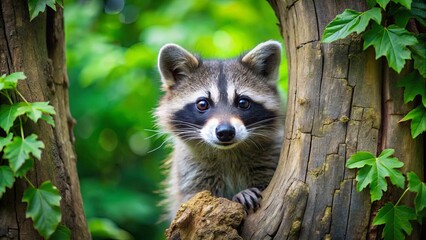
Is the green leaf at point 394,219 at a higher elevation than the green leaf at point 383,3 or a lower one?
lower

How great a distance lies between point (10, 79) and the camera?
15.4 ft

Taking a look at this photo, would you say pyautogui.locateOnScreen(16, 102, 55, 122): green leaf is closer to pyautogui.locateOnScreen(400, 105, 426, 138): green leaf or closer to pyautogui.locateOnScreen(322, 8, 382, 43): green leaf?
pyautogui.locateOnScreen(322, 8, 382, 43): green leaf

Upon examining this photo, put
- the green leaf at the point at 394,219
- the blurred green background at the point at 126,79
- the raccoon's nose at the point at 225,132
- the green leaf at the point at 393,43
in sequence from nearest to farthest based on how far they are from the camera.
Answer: the green leaf at the point at 393,43, the green leaf at the point at 394,219, the raccoon's nose at the point at 225,132, the blurred green background at the point at 126,79

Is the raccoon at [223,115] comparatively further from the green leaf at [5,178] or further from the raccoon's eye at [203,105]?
the green leaf at [5,178]

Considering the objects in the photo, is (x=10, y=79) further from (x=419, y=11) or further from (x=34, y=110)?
(x=419, y=11)

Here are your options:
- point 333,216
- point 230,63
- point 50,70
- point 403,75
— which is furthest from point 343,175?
point 50,70

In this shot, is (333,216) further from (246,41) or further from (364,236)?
(246,41)

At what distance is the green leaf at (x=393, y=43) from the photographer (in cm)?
450

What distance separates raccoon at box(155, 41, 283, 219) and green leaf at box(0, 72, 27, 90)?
1.95m

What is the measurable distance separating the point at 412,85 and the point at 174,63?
8.91 feet

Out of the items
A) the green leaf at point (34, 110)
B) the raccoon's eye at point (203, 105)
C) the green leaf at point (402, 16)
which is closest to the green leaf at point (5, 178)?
the green leaf at point (34, 110)

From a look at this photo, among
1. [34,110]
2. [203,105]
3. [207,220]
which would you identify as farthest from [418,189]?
[34,110]

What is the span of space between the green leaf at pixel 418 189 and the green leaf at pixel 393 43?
83 cm

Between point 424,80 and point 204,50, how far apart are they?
Answer: 13.8ft
